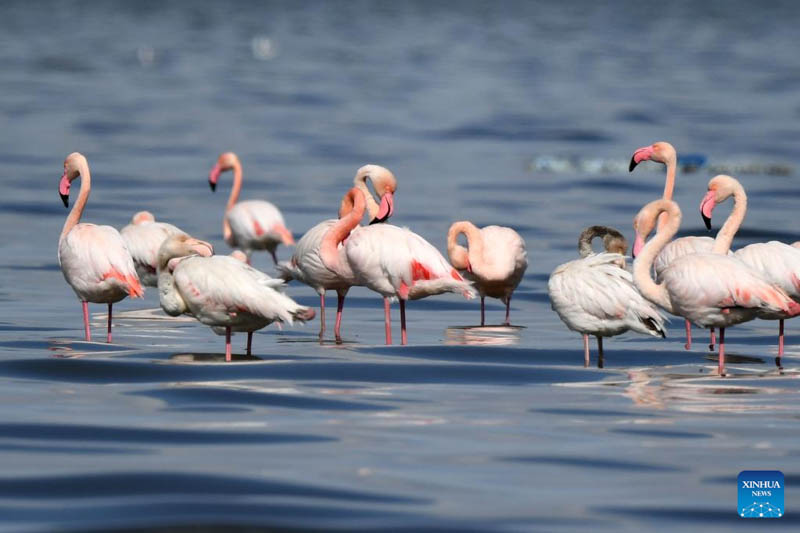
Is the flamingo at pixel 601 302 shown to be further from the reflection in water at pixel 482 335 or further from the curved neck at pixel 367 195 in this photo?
the curved neck at pixel 367 195

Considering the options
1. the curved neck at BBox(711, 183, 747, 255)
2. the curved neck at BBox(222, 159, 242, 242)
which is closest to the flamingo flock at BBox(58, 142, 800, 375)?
the curved neck at BBox(711, 183, 747, 255)

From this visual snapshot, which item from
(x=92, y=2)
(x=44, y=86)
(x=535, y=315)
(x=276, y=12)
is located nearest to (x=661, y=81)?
(x=44, y=86)

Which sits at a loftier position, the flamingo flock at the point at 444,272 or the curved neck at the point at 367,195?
the curved neck at the point at 367,195

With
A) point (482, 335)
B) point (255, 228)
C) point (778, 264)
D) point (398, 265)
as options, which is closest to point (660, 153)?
point (482, 335)

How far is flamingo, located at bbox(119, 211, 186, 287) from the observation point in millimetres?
12000

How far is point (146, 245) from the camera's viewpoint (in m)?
12.0

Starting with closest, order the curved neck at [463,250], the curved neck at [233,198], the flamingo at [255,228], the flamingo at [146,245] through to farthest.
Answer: the curved neck at [463,250] < the flamingo at [146,245] < the flamingo at [255,228] < the curved neck at [233,198]

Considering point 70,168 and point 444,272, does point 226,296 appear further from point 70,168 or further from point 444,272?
point 70,168

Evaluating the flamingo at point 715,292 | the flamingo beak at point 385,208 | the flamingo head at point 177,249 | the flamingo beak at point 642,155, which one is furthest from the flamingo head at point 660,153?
the flamingo head at point 177,249

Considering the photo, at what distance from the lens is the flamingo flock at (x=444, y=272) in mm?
9133

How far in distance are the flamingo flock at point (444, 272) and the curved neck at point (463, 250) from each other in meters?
0.01

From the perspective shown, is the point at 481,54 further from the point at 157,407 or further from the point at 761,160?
the point at 157,407

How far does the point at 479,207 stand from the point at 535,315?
8.02m

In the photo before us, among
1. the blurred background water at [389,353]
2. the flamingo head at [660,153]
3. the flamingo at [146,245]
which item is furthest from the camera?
the flamingo at [146,245]
